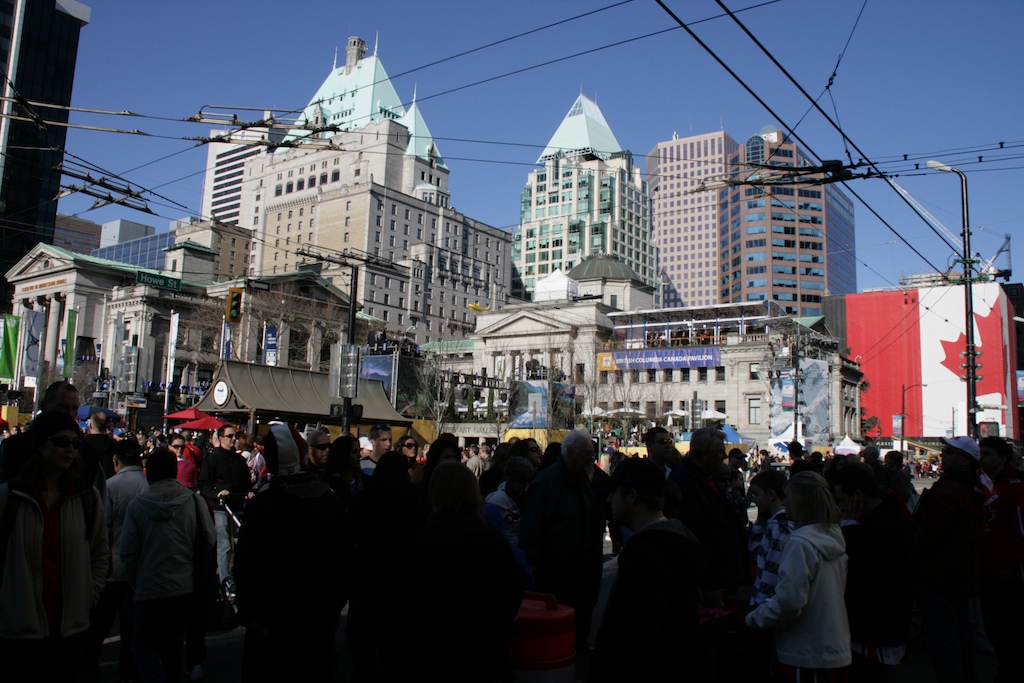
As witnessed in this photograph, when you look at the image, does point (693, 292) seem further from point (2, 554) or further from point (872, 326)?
point (2, 554)

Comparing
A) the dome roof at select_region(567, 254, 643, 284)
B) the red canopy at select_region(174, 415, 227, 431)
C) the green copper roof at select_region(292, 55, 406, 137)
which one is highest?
the green copper roof at select_region(292, 55, 406, 137)

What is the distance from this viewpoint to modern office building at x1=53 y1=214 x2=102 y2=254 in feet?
400

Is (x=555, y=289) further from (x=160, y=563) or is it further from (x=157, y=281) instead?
(x=160, y=563)

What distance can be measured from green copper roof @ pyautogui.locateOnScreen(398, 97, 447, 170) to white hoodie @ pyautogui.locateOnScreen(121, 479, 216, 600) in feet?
376

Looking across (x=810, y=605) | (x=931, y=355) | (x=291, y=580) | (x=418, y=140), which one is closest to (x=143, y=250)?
(x=418, y=140)

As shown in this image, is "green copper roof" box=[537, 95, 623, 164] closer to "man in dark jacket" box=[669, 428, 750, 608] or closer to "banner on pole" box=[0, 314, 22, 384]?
"banner on pole" box=[0, 314, 22, 384]

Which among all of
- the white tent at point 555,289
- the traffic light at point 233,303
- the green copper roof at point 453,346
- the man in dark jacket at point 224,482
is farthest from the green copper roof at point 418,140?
the man in dark jacket at point 224,482

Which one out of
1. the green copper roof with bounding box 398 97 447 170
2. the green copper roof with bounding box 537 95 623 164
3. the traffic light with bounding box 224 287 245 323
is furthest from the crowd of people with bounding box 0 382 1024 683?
the green copper roof with bounding box 537 95 623 164

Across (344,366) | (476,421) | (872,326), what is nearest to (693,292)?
(872,326)

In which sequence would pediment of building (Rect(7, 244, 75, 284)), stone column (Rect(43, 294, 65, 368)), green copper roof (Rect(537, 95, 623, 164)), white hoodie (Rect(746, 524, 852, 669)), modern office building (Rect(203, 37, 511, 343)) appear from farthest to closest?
green copper roof (Rect(537, 95, 623, 164)) → modern office building (Rect(203, 37, 511, 343)) → stone column (Rect(43, 294, 65, 368)) → pediment of building (Rect(7, 244, 75, 284)) → white hoodie (Rect(746, 524, 852, 669))

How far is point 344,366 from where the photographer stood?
18.8 m

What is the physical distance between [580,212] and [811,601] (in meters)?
130

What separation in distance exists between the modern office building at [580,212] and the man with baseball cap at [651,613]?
12647 centimetres

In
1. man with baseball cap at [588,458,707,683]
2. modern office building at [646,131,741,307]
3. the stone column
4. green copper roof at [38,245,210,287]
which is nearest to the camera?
man with baseball cap at [588,458,707,683]
